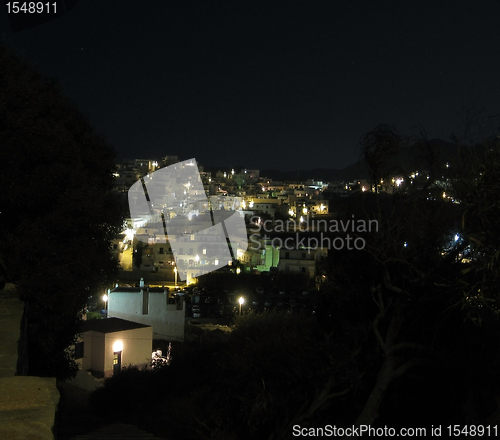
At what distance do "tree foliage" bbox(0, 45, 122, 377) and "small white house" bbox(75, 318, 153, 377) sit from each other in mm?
5599

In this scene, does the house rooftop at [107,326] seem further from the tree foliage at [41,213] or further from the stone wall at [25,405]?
the stone wall at [25,405]

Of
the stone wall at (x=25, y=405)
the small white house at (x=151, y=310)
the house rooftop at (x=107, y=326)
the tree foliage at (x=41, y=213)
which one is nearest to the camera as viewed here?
Result: the stone wall at (x=25, y=405)

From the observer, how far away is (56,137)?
312cm

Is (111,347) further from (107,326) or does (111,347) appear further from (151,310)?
(151,310)

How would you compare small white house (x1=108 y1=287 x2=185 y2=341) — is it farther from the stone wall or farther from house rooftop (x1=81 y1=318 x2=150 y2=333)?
the stone wall

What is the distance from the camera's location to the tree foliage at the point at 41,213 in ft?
9.77

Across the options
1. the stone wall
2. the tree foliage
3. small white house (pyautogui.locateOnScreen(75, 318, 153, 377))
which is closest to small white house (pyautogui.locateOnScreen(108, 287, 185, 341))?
small white house (pyautogui.locateOnScreen(75, 318, 153, 377))

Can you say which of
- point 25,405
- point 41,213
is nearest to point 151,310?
point 41,213

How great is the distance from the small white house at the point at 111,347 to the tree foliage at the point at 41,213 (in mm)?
5599

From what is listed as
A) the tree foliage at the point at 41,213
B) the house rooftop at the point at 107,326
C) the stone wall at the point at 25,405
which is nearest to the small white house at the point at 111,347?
the house rooftop at the point at 107,326

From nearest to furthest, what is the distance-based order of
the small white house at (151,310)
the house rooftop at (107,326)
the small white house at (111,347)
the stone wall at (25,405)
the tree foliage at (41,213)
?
1. the stone wall at (25,405)
2. the tree foliage at (41,213)
3. the small white house at (111,347)
4. the house rooftop at (107,326)
5. the small white house at (151,310)

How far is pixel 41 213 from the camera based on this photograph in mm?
3221

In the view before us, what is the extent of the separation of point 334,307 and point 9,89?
3.27 metres

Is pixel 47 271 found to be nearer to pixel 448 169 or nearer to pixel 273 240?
pixel 448 169
